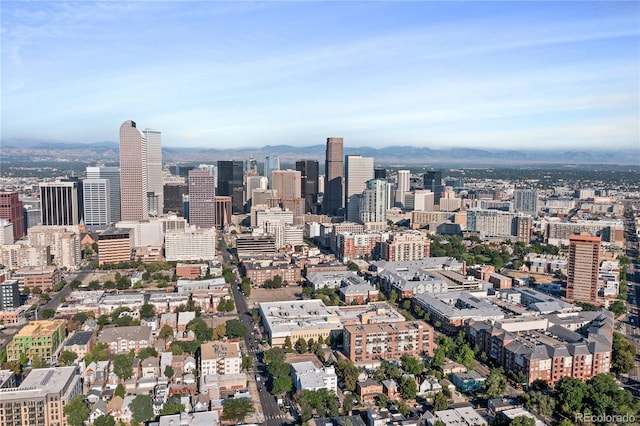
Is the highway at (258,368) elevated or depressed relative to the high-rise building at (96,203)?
depressed

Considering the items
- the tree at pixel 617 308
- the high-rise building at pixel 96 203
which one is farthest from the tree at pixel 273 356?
the high-rise building at pixel 96 203

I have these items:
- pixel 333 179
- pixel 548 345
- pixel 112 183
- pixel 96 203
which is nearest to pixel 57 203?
pixel 96 203

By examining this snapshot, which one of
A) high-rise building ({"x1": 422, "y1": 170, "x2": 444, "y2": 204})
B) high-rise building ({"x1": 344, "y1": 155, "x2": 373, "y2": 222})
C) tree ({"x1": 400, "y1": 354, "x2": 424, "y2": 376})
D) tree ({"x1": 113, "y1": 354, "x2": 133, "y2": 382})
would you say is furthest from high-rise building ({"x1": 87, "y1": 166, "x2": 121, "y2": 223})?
tree ({"x1": 400, "y1": 354, "x2": 424, "y2": 376})

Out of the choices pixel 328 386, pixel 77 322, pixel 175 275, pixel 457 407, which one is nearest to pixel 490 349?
pixel 457 407

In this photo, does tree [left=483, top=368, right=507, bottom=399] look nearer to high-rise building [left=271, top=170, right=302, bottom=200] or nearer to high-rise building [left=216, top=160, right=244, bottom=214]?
high-rise building [left=271, top=170, right=302, bottom=200]

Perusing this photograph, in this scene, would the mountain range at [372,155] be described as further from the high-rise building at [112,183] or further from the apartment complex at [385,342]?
the apartment complex at [385,342]

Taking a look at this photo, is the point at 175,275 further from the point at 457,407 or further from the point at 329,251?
the point at 457,407
